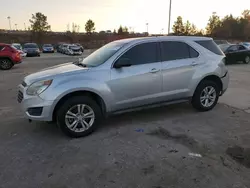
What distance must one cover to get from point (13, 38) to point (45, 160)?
78.4 metres

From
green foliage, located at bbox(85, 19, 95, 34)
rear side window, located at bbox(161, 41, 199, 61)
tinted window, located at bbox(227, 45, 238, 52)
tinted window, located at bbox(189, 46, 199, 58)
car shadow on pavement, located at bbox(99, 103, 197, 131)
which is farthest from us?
green foliage, located at bbox(85, 19, 95, 34)

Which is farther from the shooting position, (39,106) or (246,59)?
(246,59)

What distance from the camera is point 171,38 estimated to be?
620 cm

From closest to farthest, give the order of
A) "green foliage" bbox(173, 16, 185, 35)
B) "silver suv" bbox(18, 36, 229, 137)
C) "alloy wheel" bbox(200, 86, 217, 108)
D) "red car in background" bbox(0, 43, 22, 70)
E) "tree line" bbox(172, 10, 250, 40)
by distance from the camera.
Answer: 1. "silver suv" bbox(18, 36, 229, 137)
2. "alloy wheel" bbox(200, 86, 217, 108)
3. "red car in background" bbox(0, 43, 22, 70)
4. "green foliage" bbox(173, 16, 185, 35)
5. "tree line" bbox(172, 10, 250, 40)

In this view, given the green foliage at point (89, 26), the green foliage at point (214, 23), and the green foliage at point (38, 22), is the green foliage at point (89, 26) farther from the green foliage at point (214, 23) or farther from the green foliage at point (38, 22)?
the green foliage at point (214, 23)

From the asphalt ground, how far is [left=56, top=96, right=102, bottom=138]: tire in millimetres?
151

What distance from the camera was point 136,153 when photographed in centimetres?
433

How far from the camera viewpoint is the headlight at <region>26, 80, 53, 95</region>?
4858 millimetres


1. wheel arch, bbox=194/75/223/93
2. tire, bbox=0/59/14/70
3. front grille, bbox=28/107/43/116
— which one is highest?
wheel arch, bbox=194/75/223/93

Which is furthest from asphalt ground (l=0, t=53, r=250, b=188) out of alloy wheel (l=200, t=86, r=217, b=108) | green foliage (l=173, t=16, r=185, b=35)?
green foliage (l=173, t=16, r=185, b=35)

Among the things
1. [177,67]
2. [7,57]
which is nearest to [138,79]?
[177,67]

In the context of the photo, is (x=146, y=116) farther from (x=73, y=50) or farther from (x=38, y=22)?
(x=38, y=22)

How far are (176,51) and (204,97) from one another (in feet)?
4.35

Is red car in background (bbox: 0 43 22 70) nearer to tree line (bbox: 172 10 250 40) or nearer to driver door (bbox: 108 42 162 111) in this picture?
driver door (bbox: 108 42 162 111)
